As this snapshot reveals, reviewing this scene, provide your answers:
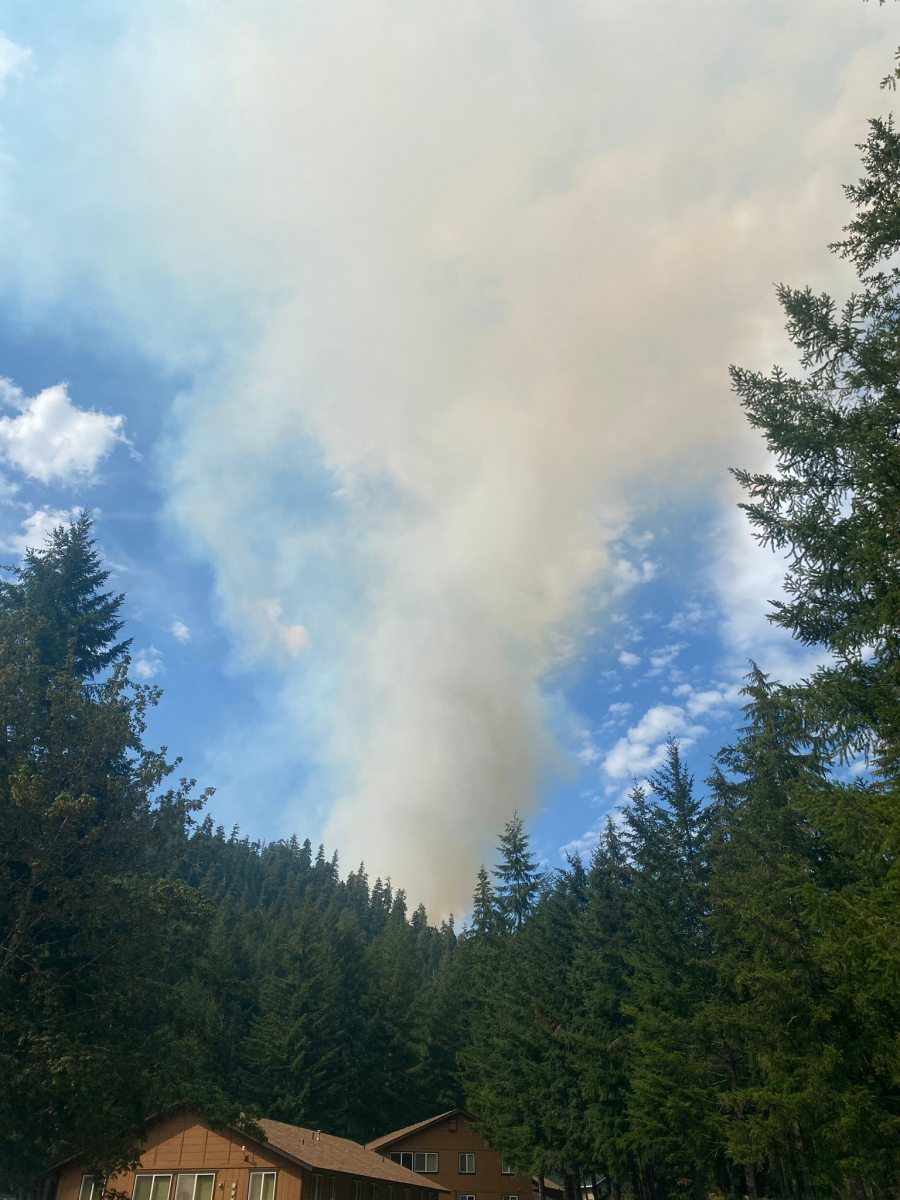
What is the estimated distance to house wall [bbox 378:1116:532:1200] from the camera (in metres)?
56.5

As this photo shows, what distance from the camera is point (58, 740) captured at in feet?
70.5

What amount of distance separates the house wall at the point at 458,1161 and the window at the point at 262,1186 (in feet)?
88.2

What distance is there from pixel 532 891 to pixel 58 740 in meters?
46.3

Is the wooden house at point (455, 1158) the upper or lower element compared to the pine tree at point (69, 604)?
lower

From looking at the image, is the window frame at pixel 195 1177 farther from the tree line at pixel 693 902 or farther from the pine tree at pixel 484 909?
the pine tree at pixel 484 909

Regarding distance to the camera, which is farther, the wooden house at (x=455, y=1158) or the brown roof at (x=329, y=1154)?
the wooden house at (x=455, y=1158)

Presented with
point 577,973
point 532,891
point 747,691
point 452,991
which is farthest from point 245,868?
point 747,691

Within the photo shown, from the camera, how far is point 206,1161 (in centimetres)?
3459

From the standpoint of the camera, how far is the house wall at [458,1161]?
56.5 m

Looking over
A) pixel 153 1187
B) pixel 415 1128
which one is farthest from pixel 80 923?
pixel 415 1128

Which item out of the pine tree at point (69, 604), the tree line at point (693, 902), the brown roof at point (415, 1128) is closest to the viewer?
the tree line at point (693, 902)

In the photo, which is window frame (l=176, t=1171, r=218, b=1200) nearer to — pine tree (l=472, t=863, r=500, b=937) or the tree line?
the tree line

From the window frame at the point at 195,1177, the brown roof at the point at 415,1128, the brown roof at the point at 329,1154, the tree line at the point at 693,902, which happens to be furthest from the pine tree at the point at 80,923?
the brown roof at the point at 415,1128

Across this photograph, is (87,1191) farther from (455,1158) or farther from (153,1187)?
(455,1158)
